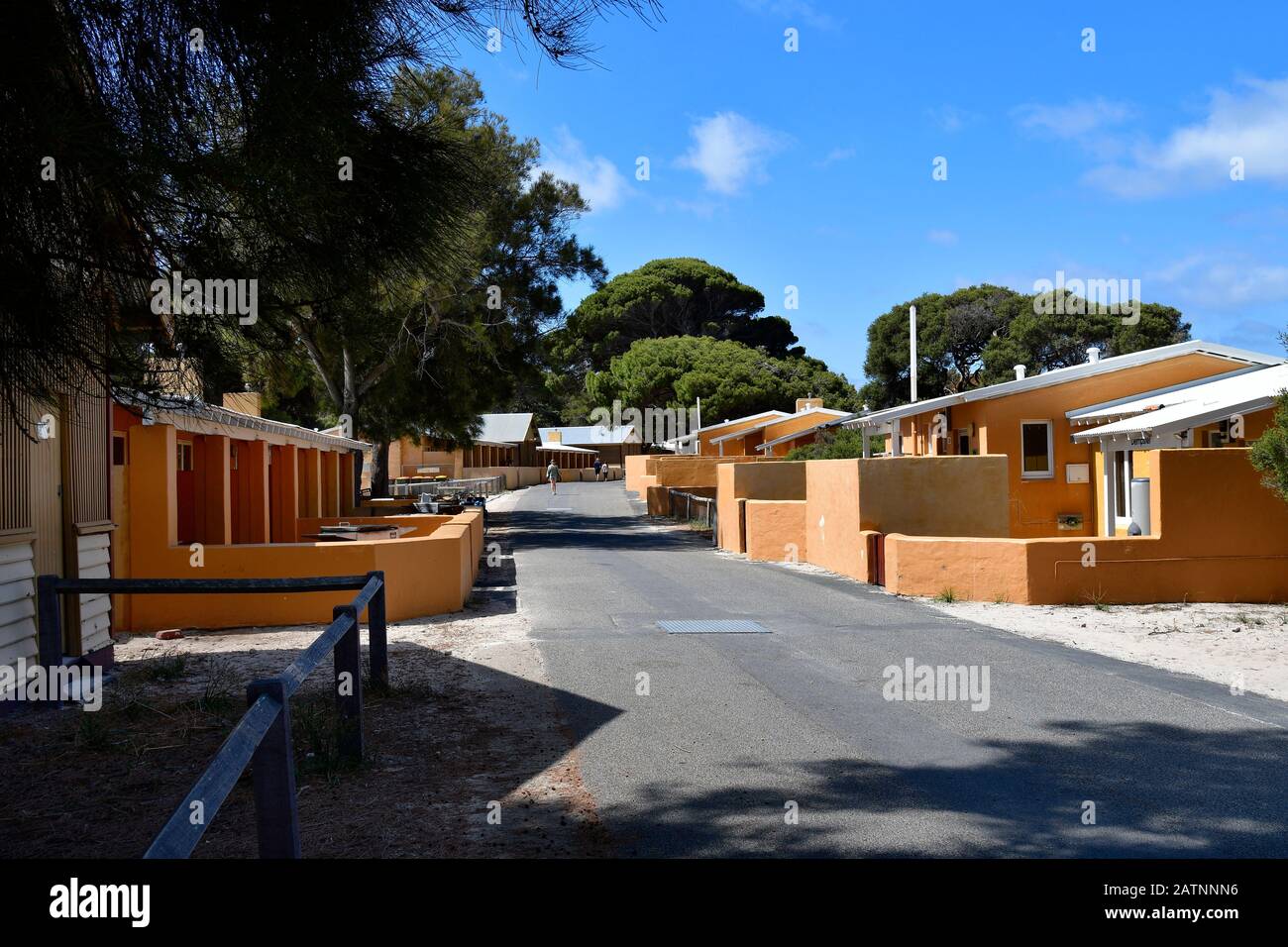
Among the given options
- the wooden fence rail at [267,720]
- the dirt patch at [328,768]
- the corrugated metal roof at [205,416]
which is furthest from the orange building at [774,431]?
the wooden fence rail at [267,720]

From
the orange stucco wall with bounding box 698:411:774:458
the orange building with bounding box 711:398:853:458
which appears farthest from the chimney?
the orange stucco wall with bounding box 698:411:774:458

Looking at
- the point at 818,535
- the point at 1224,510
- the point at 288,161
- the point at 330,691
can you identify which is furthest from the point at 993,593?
the point at 288,161

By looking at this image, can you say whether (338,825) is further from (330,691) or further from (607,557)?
(607,557)

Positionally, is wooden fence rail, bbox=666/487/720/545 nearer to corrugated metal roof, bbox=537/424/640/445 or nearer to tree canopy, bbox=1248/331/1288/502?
tree canopy, bbox=1248/331/1288/502

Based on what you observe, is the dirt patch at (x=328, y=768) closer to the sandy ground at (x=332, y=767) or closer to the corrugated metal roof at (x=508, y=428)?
the sandy ground at (x=332, y=767)

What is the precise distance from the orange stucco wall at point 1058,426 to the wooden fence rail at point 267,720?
15686 millimetres

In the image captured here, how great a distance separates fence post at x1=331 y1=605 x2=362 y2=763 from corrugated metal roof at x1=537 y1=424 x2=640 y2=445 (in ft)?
223

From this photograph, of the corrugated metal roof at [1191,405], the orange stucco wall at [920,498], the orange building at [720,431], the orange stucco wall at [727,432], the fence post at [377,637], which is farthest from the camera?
the orange stucco wall at [727,432]

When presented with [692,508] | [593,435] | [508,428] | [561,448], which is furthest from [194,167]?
[593,435]

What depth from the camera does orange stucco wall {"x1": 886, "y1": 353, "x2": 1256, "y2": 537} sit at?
20.3m

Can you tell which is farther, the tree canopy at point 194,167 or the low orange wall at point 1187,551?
the low orange wall at point 1187,551

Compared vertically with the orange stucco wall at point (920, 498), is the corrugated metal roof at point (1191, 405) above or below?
above

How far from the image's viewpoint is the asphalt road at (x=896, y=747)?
466cm
